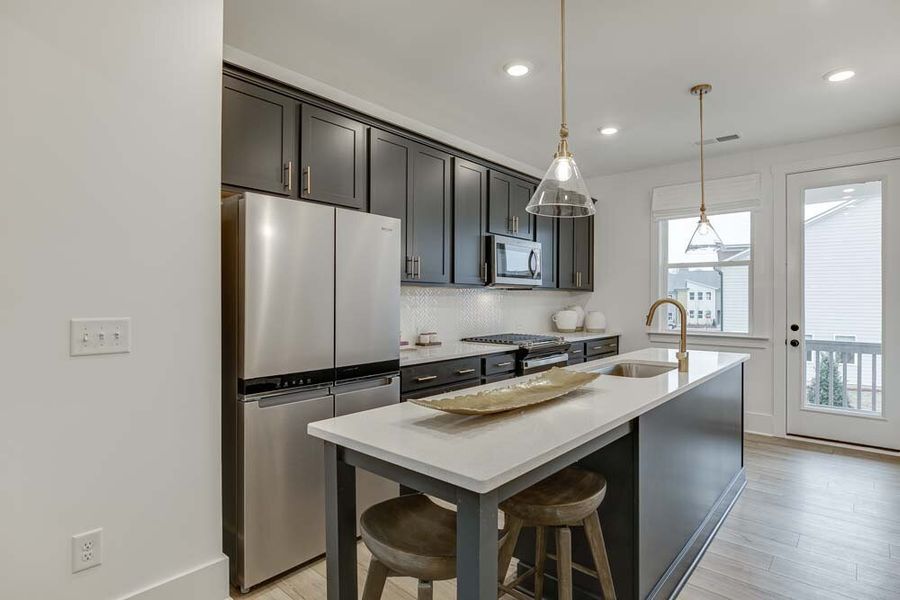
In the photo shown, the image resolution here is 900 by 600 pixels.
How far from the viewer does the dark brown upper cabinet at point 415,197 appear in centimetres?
310

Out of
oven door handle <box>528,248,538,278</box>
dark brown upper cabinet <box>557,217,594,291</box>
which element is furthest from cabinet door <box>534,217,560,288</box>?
oven door handle <box>528,248,538,278</box>

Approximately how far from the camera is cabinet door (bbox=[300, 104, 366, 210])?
268 centimetres

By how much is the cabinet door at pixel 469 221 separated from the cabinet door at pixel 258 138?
1385 millimetres

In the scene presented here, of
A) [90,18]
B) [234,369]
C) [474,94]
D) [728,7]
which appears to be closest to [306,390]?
[234,369]

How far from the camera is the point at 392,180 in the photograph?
125 inches

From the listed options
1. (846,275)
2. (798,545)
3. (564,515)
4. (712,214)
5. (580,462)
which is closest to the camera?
(564,515)

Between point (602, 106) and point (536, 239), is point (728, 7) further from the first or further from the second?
point (536, 239)

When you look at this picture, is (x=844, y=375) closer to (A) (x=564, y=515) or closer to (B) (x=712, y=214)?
(B) (x=712, y=214)

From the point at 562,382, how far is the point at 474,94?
2042mm

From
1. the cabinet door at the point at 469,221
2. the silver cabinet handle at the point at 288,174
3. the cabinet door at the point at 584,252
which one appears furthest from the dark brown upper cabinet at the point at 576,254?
the silver cabinet handle at the point at 288,174

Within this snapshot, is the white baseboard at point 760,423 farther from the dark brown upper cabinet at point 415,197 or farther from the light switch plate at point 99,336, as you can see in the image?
the light switch plate at point 99,336

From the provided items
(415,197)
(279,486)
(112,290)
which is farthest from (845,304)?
(112,290)

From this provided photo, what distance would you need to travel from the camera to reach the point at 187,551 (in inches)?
74.9

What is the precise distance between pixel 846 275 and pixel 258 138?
4.60 meters
